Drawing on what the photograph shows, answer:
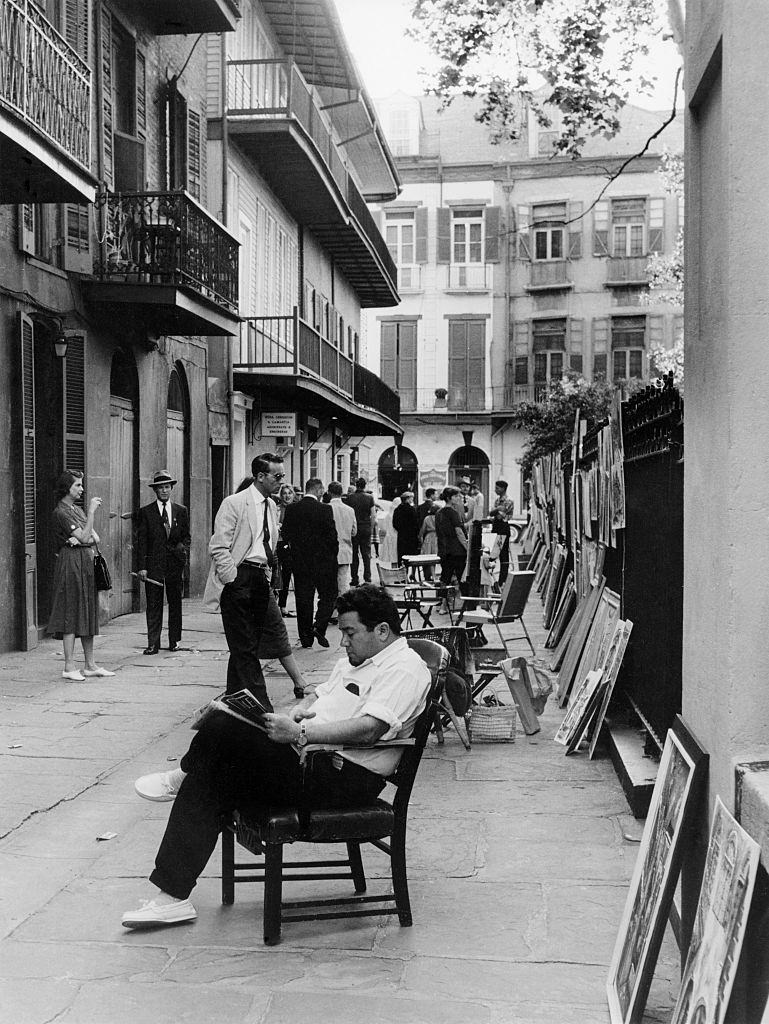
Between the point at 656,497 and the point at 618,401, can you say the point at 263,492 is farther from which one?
the point at 656,497

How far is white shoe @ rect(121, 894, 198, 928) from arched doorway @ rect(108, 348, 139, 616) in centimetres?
1069

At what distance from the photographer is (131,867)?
5.29m

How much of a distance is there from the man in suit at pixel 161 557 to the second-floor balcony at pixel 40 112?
298 cm

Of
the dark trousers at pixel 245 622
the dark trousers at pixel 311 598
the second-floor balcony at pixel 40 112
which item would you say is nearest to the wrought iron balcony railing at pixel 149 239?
the second-floor balcony at pixel 40 112

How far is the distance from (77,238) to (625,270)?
31695 millimetres

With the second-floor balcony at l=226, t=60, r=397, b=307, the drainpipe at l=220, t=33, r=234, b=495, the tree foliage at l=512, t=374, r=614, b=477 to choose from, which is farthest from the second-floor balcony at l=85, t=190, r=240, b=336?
the tree foliage at l=512, t=374, r=614, b=477

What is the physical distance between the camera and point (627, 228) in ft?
141

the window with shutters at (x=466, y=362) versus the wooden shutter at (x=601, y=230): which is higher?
the wooden shutter at (x=601, y=230)

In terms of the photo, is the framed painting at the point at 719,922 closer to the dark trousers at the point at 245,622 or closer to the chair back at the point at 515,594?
the dark trousers at the point at 245,622

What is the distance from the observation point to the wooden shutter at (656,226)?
42.7 metres

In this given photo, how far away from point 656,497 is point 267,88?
19.1 meters

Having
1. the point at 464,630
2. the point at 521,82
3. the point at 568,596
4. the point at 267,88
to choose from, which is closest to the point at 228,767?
the point at 464,630

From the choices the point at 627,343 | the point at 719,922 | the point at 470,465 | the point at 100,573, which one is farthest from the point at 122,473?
the point at 627,343

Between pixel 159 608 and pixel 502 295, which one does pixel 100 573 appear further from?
pixel 502 295
